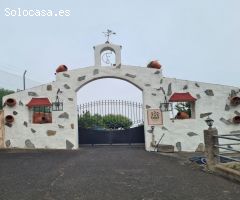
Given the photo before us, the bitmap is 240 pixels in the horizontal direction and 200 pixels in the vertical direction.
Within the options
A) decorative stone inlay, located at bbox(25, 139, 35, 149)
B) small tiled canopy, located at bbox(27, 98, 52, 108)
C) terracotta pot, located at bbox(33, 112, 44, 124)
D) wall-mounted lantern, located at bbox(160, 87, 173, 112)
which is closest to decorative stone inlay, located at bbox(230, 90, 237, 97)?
wall-mounted lantern, located at bbox(160, 87, 173, 112)

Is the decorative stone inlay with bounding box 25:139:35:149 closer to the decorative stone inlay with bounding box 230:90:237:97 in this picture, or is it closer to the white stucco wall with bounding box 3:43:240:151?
the white stucco wall with bounding box 3:43:240:151

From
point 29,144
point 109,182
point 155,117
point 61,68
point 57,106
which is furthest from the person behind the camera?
point 61,68

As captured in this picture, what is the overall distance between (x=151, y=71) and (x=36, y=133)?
19.2ft

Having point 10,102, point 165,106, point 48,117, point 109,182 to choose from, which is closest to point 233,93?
point 165,106

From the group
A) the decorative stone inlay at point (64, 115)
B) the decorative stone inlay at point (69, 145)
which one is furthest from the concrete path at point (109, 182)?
the decorative stone inlay at point (64, 115)

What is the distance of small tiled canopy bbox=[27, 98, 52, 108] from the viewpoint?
14.4m

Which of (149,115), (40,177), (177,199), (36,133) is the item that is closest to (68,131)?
(36,133)

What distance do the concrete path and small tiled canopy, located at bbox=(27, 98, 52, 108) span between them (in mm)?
4979

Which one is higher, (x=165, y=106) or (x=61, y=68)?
(x=61, y=68)

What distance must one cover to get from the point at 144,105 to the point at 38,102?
15.4 feet

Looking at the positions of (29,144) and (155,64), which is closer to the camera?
(29,144)

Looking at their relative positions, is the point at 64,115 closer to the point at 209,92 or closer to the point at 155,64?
the point at 155,64

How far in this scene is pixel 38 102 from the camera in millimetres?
14469

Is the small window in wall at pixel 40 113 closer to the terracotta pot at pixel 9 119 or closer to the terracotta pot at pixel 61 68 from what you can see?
the terracotta pot at pixel 9 119
